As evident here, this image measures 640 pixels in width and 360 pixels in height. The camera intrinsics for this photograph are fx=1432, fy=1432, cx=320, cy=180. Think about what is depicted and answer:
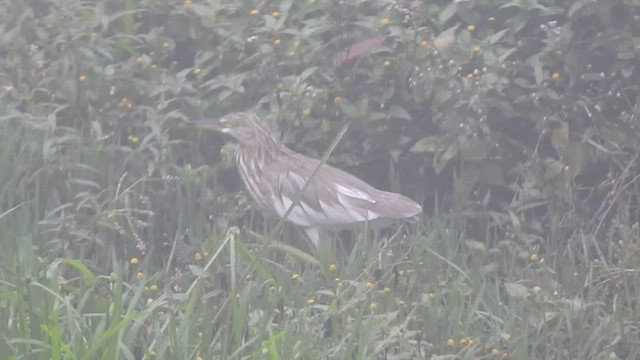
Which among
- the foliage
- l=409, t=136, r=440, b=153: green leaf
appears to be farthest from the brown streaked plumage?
l=409, t=136, r=440, b=153: green leaf

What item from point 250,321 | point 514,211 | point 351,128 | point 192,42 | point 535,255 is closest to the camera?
point 250,321

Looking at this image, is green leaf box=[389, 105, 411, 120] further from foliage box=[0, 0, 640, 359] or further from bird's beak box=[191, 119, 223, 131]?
bird's beak box=[191, 119, 223, 131]

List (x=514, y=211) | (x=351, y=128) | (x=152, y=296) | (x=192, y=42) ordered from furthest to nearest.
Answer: (x=192, y=42), (x=351, y=128), (x=514, y=211), (x=152, y=296)

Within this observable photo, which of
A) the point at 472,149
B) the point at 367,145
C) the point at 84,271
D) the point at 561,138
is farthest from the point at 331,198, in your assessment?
the point at 84,271

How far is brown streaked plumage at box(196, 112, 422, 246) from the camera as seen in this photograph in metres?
6.00

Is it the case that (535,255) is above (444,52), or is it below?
below

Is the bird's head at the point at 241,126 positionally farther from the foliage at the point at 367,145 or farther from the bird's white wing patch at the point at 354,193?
the bird's white wing patch at the point at 354,193

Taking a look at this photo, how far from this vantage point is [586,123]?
6328mm

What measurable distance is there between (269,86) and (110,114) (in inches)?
29.3

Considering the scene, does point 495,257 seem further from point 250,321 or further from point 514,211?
point 250,321

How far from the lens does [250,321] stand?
4441 mm

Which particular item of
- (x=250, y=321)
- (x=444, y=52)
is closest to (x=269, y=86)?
(x=444, y=52)

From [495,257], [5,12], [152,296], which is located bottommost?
[495,257]

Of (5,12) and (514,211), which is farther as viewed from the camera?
(5,12)
